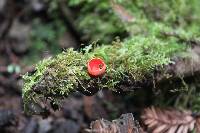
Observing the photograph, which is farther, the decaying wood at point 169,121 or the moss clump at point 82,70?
A: the decaying wood at point 169,121

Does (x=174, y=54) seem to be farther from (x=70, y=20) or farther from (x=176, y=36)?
(x=70, y=20)

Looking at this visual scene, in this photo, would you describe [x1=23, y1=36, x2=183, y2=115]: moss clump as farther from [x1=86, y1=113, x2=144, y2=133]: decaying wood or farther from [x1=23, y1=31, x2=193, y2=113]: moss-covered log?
[x1=86, y1=113, x2=144, y2=133]: decaying wood

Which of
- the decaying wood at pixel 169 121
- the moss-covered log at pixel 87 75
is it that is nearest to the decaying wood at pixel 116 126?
the moss-covered log at pixel 87 75

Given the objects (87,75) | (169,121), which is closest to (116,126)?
(87,75)

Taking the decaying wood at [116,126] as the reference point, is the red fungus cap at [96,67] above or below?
above

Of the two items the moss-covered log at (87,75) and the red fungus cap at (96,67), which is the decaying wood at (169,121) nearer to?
the moss-covered log at (87,75)

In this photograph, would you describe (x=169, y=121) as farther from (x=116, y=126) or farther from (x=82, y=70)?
(x=82, y=70)
